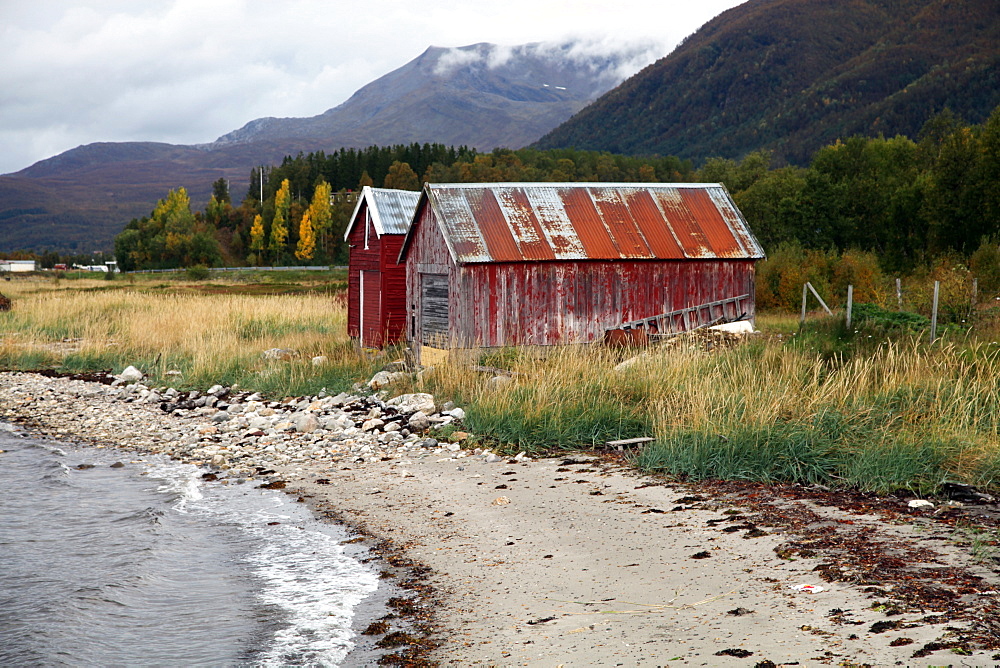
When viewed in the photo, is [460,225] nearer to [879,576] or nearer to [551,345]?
[551,345]

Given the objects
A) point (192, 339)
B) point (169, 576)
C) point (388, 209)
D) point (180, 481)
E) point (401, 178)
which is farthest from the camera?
point (401, 178)

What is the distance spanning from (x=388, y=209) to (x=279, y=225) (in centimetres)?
7620

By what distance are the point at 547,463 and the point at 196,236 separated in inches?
3349

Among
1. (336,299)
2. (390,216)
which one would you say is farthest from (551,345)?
(336,299)

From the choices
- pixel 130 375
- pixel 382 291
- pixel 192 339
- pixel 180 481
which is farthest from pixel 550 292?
pixel 130 375

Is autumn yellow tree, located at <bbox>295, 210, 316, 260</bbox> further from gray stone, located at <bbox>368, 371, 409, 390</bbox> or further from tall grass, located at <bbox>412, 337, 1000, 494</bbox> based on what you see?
tall grass, located at <bbox>412, 337, 1000, 494</bbox>

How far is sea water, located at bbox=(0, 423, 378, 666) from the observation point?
6.69 m

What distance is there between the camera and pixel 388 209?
21.9 m

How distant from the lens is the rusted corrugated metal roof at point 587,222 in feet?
61.9

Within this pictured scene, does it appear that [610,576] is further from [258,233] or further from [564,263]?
[258,233]

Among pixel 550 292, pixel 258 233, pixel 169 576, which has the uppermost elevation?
pixel 258 233

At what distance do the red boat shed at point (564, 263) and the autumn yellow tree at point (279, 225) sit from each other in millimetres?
76373

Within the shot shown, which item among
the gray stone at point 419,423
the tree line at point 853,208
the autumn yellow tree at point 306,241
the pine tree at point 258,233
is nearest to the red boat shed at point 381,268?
the gray stone at point 419,423

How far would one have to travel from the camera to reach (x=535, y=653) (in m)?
5.88
